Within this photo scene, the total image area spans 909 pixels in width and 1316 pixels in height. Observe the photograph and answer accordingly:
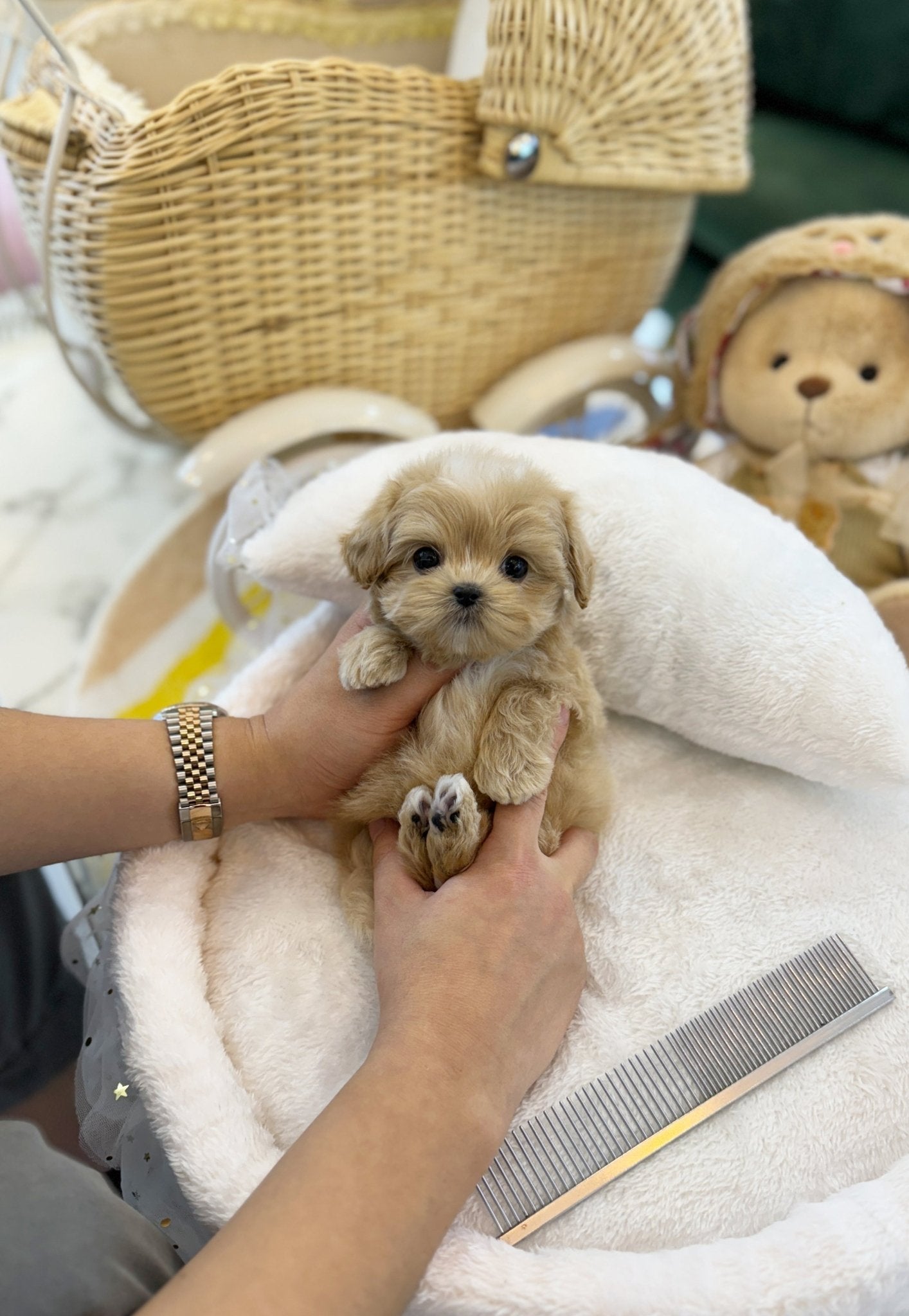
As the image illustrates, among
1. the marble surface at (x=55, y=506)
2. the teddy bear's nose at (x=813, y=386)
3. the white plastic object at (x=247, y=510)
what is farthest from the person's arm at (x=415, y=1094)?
the marble surface at (x=55, y=506)

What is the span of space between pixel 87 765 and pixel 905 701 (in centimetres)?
96

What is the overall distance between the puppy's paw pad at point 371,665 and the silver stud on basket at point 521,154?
876 mm

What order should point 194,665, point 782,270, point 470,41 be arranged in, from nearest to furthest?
point 782,270 → point 470,41 → point 194,665

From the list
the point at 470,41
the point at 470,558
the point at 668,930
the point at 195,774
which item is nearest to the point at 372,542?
the point at 470,558

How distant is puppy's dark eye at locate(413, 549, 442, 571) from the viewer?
89cm

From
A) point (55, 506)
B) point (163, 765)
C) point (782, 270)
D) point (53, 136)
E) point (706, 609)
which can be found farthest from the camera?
point (55, 506)

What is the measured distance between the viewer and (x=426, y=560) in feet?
2.94

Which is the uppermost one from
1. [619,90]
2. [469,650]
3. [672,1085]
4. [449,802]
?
[619,90]

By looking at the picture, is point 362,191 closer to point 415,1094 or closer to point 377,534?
point 377,534

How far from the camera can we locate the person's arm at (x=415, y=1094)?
0.62 metres

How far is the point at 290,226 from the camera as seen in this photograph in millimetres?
1375

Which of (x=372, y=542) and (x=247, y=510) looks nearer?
(x=372, y=542)

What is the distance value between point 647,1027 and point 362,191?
4.21ft

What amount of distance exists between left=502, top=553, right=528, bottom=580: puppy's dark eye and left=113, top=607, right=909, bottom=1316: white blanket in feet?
1.26
